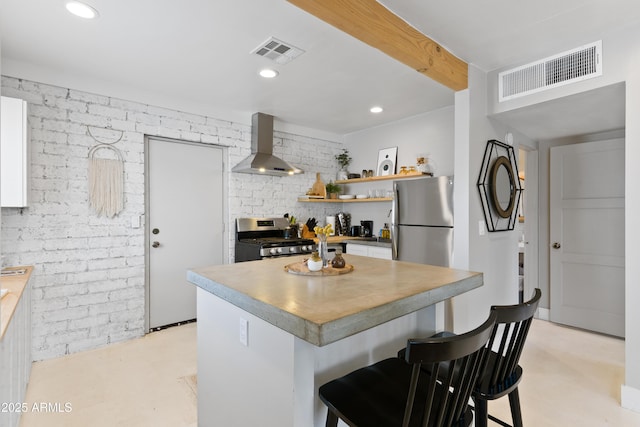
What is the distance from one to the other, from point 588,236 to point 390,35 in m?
3.15

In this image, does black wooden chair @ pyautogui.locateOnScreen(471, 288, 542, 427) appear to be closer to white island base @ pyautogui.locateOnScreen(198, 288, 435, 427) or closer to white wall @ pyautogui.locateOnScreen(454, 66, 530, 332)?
white island base @ pyautogui.locateOnScreen(198, 288, 435, 427)

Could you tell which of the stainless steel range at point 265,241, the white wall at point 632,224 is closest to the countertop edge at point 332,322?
the white wall at point 632,224

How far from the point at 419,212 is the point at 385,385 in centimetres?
238

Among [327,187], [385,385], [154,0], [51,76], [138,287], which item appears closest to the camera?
[385,385]

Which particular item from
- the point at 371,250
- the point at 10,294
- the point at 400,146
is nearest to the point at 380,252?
the point at 371,250

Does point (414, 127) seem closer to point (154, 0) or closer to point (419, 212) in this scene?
point (419, 212)

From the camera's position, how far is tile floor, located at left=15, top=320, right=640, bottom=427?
7.00 feet

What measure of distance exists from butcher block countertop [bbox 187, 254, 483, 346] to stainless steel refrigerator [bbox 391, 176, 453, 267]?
1.31m

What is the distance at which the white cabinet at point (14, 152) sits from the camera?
2.43 meters

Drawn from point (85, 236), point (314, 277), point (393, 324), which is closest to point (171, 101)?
point (85, 236)

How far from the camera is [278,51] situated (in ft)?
8.45

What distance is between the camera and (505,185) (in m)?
3.22

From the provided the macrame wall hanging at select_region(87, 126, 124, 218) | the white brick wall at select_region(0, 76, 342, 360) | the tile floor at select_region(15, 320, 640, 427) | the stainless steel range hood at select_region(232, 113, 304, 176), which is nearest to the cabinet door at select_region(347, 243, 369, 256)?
the stainless steel range hood at select_region(232, 113, 304, 176)

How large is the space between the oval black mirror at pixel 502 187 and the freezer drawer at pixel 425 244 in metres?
0.48
